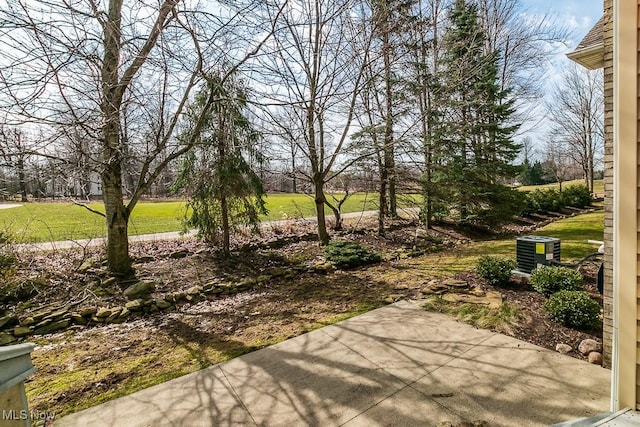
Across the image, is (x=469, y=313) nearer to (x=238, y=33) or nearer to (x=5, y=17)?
(x=238, y=33)

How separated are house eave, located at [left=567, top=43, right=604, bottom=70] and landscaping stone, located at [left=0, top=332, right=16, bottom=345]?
23.8 feet

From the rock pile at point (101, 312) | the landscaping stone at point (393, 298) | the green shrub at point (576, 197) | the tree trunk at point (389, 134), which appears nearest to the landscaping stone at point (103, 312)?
the rock pile at point (101, 312)

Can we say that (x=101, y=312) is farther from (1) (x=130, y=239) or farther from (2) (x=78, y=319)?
(1) (x=130, y=239)

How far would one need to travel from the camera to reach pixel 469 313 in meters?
3.77

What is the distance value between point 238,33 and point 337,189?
5356 mm

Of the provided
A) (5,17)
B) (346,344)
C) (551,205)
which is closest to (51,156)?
(5,17)

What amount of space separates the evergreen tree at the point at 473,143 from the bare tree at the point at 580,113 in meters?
11.2

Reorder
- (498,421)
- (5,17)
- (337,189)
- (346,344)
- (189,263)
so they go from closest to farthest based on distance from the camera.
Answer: (498,421), (5,17), (346,344), (189,263), (337,189)

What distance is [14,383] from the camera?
148 cm

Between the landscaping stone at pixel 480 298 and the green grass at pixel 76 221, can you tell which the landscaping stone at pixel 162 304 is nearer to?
the green grass at pixel 76 221

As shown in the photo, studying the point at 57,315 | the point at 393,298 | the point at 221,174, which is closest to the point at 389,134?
the point at 221,174

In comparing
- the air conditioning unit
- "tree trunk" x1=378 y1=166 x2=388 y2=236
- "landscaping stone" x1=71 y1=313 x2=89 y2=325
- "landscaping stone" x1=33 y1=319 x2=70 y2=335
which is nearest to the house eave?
the air conditioning unit

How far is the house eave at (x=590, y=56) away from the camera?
123 inches

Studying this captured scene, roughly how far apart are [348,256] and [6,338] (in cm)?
523
